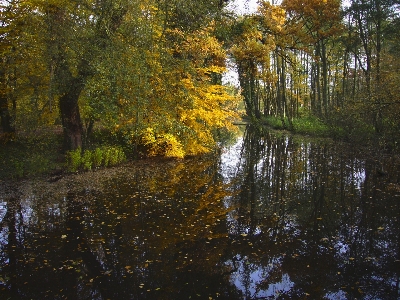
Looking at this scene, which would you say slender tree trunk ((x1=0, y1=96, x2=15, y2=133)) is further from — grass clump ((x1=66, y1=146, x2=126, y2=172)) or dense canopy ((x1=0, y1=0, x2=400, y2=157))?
grass clump ((x1=66, y1=146, x2=126, y2=172))

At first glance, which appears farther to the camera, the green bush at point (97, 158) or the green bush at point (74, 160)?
the green bush at point (97, 158)

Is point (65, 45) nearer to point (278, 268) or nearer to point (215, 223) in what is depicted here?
point (215, 223)

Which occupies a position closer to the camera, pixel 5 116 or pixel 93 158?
pixel 93 158

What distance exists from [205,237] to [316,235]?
2344 mm

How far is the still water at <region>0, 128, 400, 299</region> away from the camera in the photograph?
5.18m

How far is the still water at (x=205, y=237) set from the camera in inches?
204

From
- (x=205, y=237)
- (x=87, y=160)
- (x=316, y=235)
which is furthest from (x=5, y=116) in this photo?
(x=316, y=235)

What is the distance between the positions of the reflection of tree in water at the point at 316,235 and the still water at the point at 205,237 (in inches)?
1.0

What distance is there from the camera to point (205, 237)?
6.97 meters

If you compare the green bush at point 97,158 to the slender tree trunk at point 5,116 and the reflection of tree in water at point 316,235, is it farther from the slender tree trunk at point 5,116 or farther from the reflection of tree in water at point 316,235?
the reflection of tree in water at point 316,235

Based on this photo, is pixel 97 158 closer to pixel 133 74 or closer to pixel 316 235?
pixel 133 74

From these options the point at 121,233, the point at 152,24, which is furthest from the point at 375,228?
the point at 152,24

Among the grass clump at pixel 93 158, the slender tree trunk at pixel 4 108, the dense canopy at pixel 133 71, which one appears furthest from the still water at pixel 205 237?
the slender tree trunk at pixel 4 108

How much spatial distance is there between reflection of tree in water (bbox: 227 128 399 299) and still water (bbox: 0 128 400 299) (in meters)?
0.03
